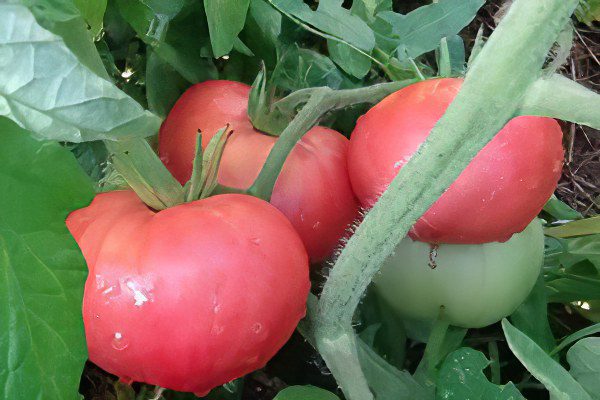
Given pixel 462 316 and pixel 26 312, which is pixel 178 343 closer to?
pixel 26 312

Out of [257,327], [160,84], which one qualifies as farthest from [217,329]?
[160,84]

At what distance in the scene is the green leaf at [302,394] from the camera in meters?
0.60

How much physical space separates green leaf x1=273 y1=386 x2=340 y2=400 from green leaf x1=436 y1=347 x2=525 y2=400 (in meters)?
0.09

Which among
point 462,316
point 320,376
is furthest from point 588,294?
point 320,376

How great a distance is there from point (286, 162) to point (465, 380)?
24 centimetres

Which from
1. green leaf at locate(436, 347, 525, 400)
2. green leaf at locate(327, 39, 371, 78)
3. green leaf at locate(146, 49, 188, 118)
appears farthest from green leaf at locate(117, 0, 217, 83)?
green leaf at locate(436, 347, 525, 400)

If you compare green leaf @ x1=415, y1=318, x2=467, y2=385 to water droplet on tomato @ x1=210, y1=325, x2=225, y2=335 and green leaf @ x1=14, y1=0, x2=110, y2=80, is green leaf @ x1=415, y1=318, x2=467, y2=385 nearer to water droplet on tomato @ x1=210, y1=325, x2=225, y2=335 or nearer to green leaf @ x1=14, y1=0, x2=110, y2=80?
water droplet on tomato @ x1=210, y1=325, x2=225, y2=335

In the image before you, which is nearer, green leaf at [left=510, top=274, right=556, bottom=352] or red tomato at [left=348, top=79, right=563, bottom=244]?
red tomato at [left=348, top=79, right=563, bottom=244]

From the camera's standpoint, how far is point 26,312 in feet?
1.41

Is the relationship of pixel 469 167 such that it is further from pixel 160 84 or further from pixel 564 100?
pixel 160 84

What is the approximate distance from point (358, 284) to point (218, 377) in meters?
0.12

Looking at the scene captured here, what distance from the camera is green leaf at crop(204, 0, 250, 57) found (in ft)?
2.10

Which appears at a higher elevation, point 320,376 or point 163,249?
point 163,249

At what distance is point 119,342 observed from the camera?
0.52 m
